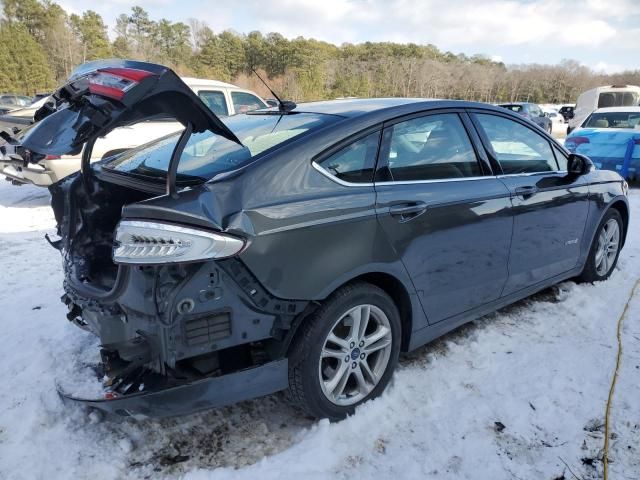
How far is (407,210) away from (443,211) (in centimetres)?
29

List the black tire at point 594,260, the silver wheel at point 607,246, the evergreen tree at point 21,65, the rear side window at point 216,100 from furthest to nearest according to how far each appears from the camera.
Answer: the evergreen tree at point 21,65
the rear side window at point 216,100
the silver wheel at point 607,246
the black tire at point 594,260

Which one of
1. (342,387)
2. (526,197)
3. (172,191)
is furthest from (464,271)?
(172,191)

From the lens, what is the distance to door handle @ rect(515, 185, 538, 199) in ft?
10.5

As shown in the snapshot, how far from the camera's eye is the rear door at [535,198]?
3.24 metres

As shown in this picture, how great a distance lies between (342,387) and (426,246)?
0.87 meters

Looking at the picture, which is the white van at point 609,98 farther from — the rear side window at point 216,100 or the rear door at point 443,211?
the rear door at point 443,211

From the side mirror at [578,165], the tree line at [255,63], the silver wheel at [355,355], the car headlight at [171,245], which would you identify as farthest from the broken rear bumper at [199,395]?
the tree line at [255,63]

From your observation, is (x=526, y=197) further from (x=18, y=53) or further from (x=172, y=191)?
(x=18, y=53)

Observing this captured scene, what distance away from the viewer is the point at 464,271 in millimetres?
2928

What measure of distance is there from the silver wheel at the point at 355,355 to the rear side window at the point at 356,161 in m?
0.65

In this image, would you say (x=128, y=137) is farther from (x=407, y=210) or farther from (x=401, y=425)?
(x=401, y=425)

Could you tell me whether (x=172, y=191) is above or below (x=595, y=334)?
above

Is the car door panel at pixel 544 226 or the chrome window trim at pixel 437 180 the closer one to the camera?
the chrome window trim at pixel 437 180

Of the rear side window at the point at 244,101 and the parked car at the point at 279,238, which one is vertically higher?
the rear side window at the point at 244,101
